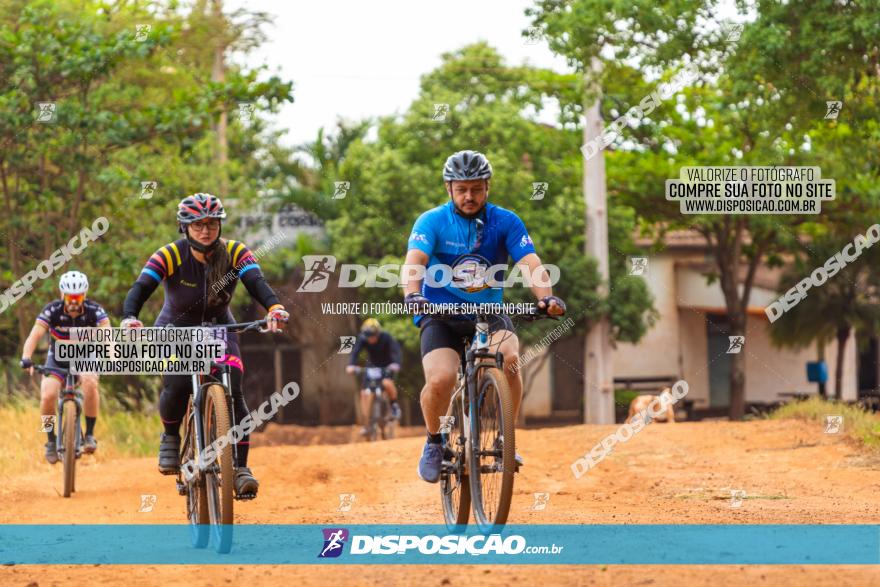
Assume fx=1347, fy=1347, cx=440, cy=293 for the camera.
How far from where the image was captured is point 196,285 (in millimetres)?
8141

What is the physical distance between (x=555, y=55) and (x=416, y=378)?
43.0 feet

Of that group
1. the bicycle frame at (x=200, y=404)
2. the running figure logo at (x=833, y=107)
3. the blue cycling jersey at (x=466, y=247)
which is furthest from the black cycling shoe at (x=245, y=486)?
the running figure logo at (x=833, y=107)

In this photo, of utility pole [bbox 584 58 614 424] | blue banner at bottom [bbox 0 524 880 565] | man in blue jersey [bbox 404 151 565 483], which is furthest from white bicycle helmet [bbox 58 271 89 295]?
utility pole [bbox 584 58 614 424]

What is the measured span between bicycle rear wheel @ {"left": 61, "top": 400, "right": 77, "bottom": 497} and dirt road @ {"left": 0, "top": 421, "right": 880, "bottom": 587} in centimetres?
21

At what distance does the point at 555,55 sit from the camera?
17328mm

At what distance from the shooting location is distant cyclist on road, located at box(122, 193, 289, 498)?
26.2ft

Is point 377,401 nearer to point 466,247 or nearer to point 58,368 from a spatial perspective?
point 58,368

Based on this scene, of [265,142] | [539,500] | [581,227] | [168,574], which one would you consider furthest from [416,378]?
[168,574]

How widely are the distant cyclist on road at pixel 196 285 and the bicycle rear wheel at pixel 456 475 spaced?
1.20 meters

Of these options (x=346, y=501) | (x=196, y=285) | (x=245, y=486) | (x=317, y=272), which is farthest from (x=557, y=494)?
(x=317, y=272)

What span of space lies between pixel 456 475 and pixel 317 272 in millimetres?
21679

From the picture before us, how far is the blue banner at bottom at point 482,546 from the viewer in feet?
21.5

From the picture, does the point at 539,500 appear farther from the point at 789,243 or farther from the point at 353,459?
the point at 789,243

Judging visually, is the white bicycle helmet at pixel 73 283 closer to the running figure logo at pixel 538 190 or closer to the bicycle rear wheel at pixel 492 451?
the bicycle rear wheel at pixel 492 451
